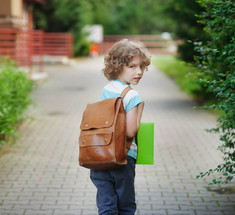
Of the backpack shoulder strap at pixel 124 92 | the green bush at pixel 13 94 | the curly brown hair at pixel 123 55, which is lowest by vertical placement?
the green bush at pixel 13 94

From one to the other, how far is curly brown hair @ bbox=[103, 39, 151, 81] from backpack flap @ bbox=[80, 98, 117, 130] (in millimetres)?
265

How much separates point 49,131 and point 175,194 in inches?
148

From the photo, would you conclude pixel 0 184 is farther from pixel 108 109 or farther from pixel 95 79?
pixel 95 79

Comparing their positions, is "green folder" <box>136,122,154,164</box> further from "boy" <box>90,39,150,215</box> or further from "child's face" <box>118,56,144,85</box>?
"child's face" <box>118,56,144,85</box>

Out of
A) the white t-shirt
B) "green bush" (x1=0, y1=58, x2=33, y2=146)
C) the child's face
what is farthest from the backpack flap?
"green bush" (x1=0, y1=58, x2=33, y2=146)

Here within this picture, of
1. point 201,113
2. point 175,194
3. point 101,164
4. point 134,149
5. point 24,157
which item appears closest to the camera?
point 101,164

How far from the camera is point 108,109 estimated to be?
288 cm

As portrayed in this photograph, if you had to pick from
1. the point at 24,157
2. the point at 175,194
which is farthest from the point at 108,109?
the point at 24,157

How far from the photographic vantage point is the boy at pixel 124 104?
117 inches

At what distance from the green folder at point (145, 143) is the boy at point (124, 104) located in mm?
61

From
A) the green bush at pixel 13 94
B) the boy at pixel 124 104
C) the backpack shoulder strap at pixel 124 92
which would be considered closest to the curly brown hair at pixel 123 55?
the boy at pixel 124 104

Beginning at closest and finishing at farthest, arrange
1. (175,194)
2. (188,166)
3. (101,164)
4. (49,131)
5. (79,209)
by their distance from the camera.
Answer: (101,164) → (79,209) → (175,194) → (188,166) → (49,131)

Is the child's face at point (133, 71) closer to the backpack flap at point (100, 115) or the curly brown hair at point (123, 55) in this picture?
the curly brown hair at point (123, 55)

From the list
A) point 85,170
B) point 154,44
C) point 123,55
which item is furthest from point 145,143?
point 154,44
